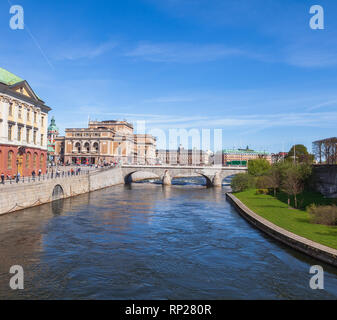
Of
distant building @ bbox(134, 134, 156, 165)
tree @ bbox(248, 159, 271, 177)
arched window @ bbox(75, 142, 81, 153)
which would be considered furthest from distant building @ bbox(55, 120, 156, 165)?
tree @ bbox(248, 159, 271, 177)

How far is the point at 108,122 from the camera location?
15225cm

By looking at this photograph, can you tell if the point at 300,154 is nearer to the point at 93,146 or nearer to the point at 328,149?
the point at 328,149

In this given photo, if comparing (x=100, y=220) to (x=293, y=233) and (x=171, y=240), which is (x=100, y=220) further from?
(x=293, y=233)

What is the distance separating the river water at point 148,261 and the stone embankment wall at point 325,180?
17218 millimetres

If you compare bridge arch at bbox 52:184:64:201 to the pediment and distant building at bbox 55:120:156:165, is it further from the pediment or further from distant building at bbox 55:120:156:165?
distant building at bbox 55:120:156:165

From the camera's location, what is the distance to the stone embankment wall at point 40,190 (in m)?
34.6

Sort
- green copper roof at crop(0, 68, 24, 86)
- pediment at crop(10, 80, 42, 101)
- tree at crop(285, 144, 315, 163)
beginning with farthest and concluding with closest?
tree at crop(285, 144, 315, 163) < pediment at crop(10, 80, 42, 101) < green copper roof at crop(0, 68, 24, 86)

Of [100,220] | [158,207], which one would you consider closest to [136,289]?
[100,220]

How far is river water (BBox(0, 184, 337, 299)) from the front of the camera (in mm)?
15641

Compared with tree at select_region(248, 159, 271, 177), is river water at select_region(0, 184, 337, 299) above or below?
below

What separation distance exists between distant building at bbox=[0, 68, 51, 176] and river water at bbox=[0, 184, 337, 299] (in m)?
17.3

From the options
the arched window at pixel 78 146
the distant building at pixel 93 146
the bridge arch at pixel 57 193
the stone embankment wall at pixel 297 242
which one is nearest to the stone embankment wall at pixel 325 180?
the stone embankment wall at pixel 297 242

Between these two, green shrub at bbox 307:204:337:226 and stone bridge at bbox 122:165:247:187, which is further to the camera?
stone bridge at bbox 122:165:247:187

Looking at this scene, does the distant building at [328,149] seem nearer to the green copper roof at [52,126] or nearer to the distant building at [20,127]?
the distant building at [20,127]
